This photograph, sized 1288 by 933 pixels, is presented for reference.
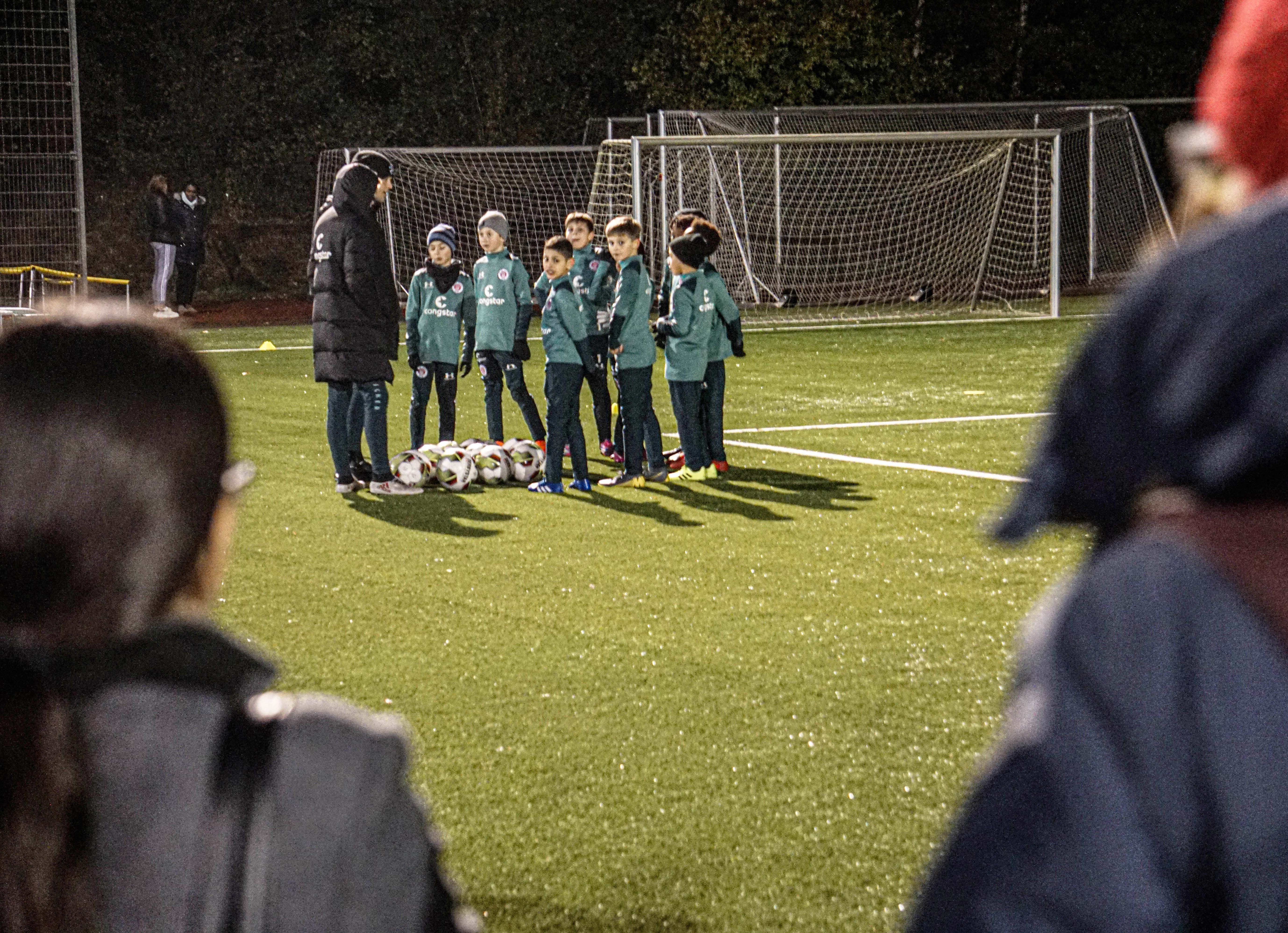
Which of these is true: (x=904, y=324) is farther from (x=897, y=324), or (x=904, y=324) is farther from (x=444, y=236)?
(x=444, y=236)

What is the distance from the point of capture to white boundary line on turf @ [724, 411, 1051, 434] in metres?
12.9

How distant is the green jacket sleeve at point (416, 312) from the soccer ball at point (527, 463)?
118 cm

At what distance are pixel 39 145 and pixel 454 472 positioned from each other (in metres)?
14.4

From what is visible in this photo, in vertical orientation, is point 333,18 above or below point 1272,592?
above

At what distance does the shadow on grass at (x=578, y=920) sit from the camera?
375 cm

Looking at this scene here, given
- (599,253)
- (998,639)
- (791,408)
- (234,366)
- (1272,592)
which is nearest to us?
(1272,592)

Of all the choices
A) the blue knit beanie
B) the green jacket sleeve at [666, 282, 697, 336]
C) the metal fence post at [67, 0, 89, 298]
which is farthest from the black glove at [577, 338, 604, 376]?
the metal fence post at [67, 0, 89, 298]

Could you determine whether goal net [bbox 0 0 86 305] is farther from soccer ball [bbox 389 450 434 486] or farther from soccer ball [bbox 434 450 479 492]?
soccer ball [bbox 434 450 479 492]

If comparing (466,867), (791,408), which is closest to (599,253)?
(791,408)

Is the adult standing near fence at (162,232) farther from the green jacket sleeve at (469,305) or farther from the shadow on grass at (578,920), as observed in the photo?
the shadow on grass at (578,920)

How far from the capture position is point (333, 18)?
34438 millimetres

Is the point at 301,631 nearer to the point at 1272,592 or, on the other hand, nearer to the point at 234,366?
the point at 1272,592

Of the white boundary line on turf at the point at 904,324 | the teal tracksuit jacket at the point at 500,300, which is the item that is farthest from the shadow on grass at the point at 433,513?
the white boundary line on turf at the point at 904,324

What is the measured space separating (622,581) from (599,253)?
3.96 meters
